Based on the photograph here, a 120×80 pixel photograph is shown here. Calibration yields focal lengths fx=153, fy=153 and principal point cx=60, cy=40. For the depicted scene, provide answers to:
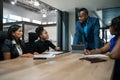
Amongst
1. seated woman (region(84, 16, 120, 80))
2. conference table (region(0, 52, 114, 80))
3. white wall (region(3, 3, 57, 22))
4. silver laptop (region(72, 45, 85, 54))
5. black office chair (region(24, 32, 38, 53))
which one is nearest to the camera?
conference table (region(0, 52, 114, 80))

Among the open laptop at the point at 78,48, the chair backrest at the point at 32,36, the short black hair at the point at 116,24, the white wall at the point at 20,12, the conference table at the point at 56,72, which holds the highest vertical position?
the white wall at the point at 20,12

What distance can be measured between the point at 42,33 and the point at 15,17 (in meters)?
5.07

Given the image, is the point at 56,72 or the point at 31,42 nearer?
the point at 56,72

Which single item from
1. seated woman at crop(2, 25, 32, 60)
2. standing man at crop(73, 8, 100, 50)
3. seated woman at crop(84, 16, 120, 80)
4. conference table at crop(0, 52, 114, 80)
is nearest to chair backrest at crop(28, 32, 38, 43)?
seated woman at crop(2, 25, 32, 60)

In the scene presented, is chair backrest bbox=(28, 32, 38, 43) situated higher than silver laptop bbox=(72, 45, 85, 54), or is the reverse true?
chair backrest bbox=(28, 32, 38, 43)

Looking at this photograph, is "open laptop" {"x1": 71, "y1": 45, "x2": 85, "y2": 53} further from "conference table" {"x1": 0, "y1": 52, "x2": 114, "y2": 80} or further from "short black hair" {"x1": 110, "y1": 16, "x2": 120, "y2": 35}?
"conference table" {"x1": 0, "y1": 52, "x2": 114, "y2": 80}

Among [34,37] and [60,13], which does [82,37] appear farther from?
[60,13]

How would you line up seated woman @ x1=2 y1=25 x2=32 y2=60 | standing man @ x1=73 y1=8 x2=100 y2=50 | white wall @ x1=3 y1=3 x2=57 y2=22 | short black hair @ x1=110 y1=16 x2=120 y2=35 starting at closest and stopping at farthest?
short black hair @ x1=110 y1=16 x2=120 y2=35
seated woman @ x1=2 y1=25 x2=32 y2=60
standing man @ x1=73 y1=8 x2=100 y2=50
white wall @ x1=3 y1=3 x2=57 y2=22

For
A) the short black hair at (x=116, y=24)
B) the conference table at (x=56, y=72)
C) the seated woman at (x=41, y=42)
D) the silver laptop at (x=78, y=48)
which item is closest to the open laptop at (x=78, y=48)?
the silver laptop at (x=78, y=48)

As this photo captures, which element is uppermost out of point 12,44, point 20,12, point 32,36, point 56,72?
point 20,12

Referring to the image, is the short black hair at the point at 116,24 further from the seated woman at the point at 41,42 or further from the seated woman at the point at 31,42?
the seated woman at the point at 31,42

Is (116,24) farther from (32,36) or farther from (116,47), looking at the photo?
(32,36)

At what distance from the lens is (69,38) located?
5.89 meters

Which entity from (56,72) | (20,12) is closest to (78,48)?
(56,72)
